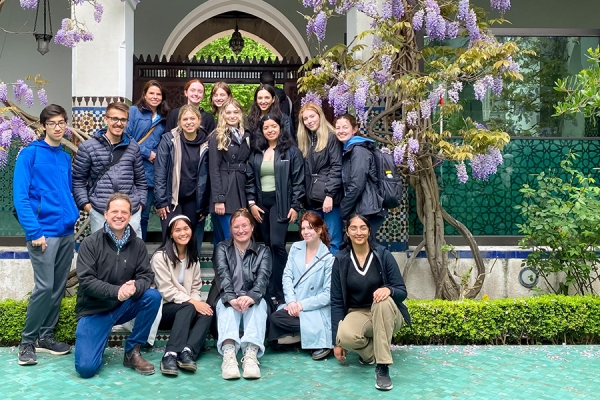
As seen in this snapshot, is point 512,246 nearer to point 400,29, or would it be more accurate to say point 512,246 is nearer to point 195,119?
point 400,29

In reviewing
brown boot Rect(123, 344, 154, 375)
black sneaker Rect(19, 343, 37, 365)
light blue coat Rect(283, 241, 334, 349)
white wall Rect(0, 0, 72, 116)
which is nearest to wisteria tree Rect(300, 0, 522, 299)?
light blue coat Rect(283, 241, 334, 349)

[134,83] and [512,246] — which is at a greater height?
[134,83]

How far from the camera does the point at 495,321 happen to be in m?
5.75

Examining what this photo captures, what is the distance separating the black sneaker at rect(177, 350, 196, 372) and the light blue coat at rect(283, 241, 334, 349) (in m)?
0.86

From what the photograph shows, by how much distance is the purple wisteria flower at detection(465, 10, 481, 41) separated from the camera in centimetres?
626

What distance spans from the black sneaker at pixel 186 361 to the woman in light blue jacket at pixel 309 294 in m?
0.70

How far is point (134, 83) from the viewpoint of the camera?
800 cm

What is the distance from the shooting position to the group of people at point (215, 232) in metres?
4.85

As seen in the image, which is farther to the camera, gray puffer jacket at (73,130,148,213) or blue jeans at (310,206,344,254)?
blue jeans at (310,206,344,254)

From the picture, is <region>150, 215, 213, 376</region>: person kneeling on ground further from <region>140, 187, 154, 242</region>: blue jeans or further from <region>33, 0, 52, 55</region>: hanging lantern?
<region>33, 0, 52, 55</region>: hanging lantern

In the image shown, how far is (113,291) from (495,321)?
10.2 feet

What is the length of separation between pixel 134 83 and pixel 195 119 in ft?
8.52

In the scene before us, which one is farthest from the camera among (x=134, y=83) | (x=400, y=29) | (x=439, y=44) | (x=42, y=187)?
(x=134, y=83)

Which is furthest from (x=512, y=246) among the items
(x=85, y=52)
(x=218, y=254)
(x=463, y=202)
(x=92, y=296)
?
(x=85, y=52)
